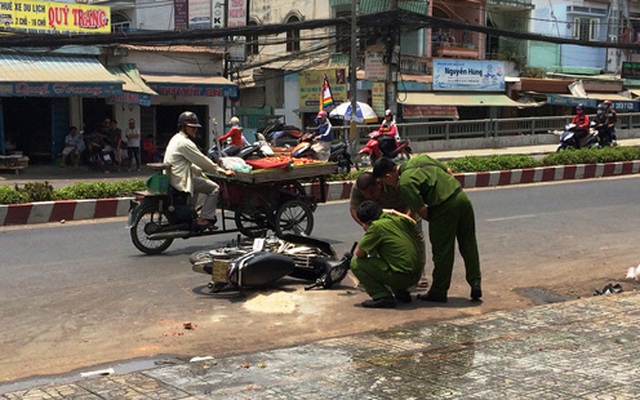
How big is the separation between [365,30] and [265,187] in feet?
49.6

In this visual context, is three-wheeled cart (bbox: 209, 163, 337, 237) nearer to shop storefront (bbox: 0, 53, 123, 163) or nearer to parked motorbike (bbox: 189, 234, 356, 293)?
parked motorbike (bbox: 189, 234, 356, 293)

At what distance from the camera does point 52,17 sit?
22.4 metres

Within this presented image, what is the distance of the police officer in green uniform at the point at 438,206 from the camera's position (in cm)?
677

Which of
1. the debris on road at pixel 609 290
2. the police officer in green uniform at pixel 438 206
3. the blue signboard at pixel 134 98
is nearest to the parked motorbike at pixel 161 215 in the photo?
the police officer in green uniform at pixel 438 206

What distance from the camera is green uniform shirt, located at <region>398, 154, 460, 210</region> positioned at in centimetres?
671

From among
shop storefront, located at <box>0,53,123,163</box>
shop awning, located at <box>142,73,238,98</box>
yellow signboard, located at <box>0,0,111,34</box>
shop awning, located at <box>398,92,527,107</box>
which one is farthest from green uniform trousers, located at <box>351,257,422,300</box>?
shop awning, located at <box>398,92,527,107</box>

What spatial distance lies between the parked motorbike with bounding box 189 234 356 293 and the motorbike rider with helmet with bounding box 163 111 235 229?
4.31 ft

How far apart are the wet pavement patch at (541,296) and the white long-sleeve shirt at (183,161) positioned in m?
3.78

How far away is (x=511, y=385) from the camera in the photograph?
4.64 m

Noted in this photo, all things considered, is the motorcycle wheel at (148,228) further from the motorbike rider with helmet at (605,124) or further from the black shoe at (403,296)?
the motorbike rider with helmet at (605,124)

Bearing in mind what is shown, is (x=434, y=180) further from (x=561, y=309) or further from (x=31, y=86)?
(x=31, y=86)

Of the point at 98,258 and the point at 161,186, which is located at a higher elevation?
the point at 161,186

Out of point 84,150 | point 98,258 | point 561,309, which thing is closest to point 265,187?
point 98,258

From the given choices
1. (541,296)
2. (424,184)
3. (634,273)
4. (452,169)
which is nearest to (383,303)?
(424,184)
